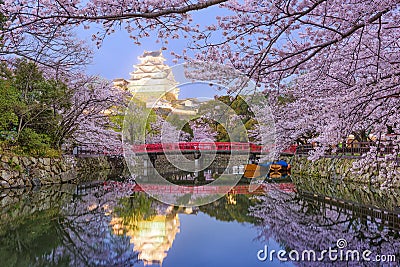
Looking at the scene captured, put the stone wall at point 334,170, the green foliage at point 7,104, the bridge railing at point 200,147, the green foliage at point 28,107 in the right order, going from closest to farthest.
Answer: the green foliage at point 7,104
the green foliage at point 28,107
the stone wall at point 334,170
the bridge railing at point 200,147

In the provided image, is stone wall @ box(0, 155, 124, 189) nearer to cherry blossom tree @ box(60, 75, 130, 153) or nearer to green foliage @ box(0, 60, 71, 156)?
green foliage @ box(0, 60, 71, 156)

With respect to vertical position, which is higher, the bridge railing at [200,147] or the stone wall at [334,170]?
the bridge railing at [200,147]

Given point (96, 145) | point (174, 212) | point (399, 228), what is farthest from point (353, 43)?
point (96, 145)

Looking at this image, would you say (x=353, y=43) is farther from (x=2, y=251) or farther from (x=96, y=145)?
(x=96, y=145)

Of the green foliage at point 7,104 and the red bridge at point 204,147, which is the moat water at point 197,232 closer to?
the green foliage at point 7,104

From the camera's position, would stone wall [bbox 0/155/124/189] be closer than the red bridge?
Yes

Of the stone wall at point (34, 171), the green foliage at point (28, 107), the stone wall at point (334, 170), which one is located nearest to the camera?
the stone wall at point (34, 171)

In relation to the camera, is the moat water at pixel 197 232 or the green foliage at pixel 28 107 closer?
the moat water at pixel 197 232

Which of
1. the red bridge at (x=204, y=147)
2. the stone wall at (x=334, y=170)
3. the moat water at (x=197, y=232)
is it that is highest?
the red bridge at (x=204, y=147)

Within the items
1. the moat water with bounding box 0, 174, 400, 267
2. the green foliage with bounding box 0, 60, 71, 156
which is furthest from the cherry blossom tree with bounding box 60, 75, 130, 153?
the moat water with bounding box 0, 174, 400, 267

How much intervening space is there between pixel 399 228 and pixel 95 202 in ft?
18.4

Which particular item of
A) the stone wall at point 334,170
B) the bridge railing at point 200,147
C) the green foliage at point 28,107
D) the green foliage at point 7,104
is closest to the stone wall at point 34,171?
the green foliage at point 28,107

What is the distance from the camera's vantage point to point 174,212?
7242mm

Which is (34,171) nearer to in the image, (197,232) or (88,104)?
(88,104)
